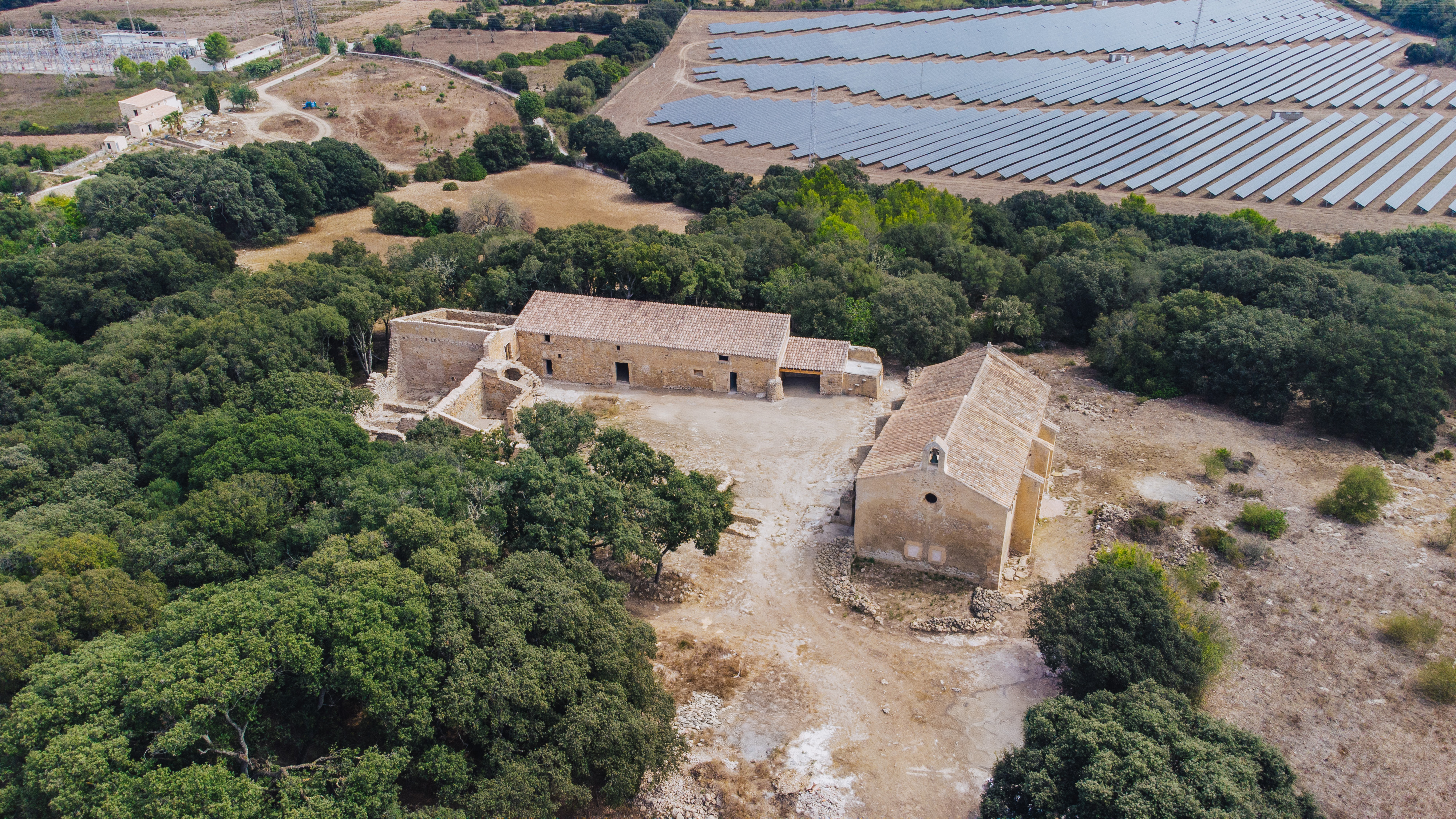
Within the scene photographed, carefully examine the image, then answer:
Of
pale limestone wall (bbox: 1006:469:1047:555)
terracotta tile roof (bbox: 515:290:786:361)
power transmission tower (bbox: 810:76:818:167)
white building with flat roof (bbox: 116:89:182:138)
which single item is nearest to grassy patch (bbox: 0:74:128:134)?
white building with flat roof (bbox: 116:89:182:138)

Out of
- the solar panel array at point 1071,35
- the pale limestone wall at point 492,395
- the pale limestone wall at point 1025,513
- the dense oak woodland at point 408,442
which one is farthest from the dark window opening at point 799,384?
the solar panel array at point 1071,35

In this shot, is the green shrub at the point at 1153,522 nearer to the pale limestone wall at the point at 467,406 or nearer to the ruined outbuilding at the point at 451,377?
the ruined outbuilding at the point at 451,377

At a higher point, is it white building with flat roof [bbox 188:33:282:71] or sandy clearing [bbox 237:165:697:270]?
white building with flat roof [bbox 188:33:282:71]

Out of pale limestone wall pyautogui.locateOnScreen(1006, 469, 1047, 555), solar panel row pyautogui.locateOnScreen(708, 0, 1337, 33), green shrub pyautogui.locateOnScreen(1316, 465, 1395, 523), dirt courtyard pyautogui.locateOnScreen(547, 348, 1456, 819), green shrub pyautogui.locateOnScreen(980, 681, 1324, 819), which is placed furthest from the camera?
solar panel row pyautogui.locateOnScreen(708, 0, 1337, 33)

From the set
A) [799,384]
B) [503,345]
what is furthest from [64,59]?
[799,384]

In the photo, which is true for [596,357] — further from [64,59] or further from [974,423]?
[64,59]

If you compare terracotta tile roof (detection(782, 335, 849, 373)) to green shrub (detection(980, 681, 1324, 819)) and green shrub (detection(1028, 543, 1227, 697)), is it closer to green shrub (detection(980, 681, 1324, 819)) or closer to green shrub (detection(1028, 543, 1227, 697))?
green shrub (detection(1028, 543, 1227, 697))
